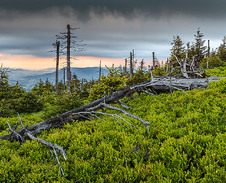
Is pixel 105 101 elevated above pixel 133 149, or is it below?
above

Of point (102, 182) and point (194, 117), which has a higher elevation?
point (194, 117)

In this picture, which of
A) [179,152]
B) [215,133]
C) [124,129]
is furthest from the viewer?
[124,129]

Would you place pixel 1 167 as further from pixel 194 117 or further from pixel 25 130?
pixel 194 117

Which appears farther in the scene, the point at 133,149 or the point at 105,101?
the point at 105,101

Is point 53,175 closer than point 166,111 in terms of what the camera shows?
Yes

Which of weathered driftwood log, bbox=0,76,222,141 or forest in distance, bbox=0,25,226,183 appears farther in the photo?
weathered driftwood log, bbox=0,76,222,141

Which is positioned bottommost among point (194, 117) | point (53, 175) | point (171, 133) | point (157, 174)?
point (53, 175)

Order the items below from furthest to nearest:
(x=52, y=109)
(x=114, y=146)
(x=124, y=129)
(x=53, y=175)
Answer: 1. (x=52, y=109)
2. (x=124, y=129)
3. (x=114, y=146)
4. (x=53, y=175)

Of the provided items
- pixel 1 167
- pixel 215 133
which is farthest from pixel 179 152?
pixel 1 167

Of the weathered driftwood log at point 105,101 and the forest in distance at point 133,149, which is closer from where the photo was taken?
the forest in distance at point 133,149

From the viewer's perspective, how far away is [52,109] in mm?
10820

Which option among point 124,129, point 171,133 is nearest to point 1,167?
point 124,129

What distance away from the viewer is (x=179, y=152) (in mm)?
3496

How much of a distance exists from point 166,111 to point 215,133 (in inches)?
93.4
